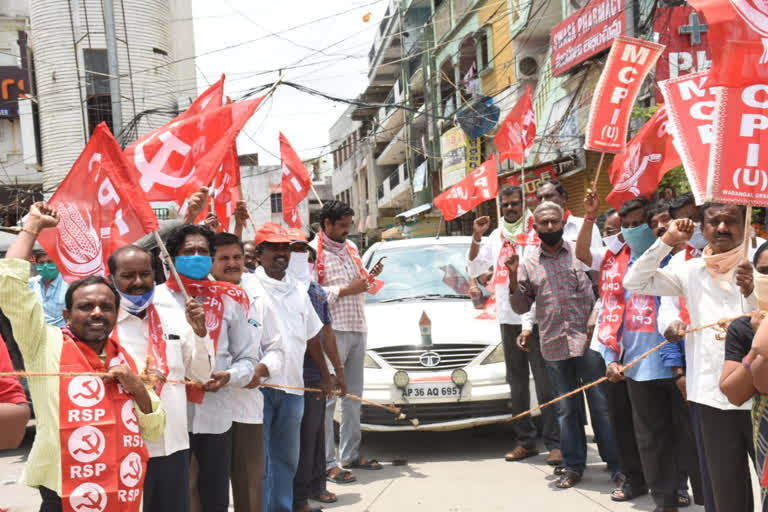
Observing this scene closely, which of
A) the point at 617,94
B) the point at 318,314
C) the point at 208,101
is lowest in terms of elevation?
the point at 318,314

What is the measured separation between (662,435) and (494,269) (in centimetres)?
263

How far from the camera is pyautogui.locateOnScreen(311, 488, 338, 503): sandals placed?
549cm

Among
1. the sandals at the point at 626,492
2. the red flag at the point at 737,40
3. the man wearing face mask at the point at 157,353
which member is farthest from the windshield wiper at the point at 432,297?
the red flag at the point at 737,40

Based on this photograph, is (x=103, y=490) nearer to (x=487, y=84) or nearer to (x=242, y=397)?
(x=242, y=397)

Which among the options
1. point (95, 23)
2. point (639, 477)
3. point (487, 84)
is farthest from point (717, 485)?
point (95, 23)

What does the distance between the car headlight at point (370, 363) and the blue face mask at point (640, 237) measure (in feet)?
8.48

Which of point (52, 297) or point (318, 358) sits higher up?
point (52, 297)

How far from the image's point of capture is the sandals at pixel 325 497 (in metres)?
5.49

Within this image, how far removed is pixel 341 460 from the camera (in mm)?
6320

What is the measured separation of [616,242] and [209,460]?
3207mm

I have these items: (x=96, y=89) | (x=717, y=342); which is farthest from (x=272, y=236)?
(x=96, y=89)

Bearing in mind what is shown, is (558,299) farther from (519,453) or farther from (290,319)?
(290,319)

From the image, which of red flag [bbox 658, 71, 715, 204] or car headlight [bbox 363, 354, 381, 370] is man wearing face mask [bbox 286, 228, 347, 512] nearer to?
car headlight [bbox 363, 354, 381, 370]

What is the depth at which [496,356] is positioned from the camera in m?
6.77
